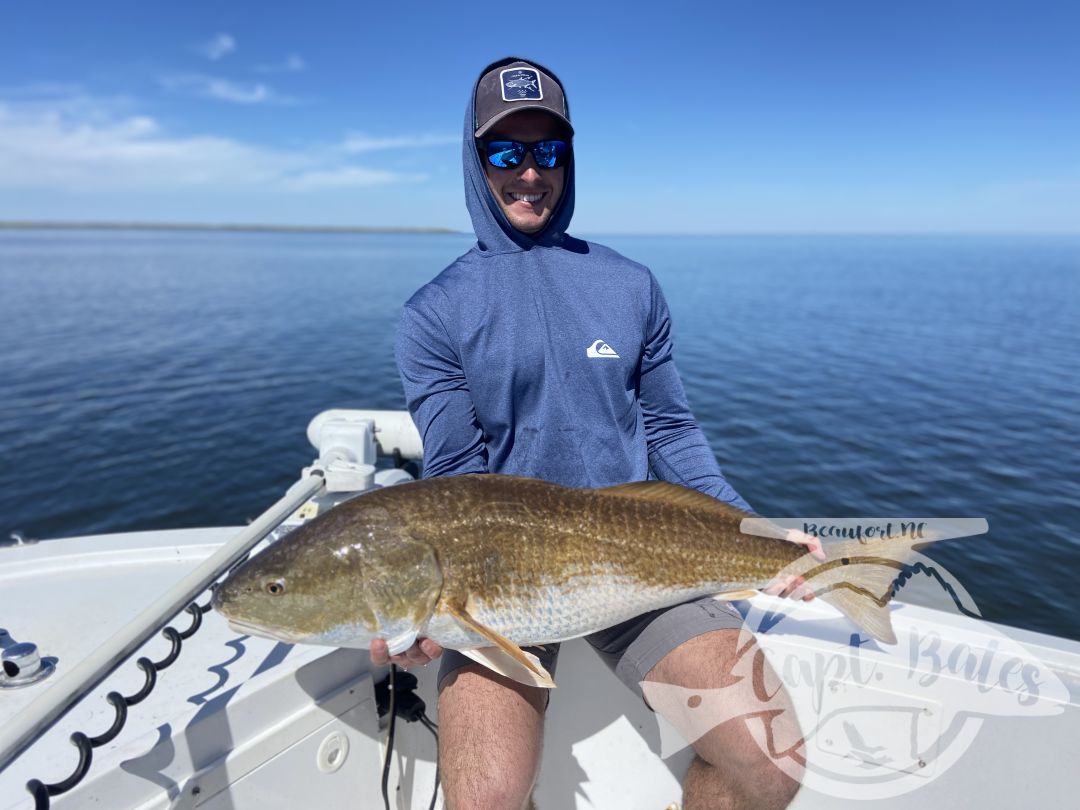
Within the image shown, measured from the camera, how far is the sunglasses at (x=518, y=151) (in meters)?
3.16

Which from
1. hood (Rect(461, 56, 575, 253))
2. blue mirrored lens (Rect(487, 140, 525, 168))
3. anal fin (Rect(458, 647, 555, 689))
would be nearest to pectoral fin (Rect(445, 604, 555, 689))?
anal fin (Rect(458, 647, 555, 689))

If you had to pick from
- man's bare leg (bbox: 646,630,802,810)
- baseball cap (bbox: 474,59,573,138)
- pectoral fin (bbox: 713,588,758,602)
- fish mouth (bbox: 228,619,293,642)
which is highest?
baseball cap (bbox: 474,59,573,138)

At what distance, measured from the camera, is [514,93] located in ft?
9.89

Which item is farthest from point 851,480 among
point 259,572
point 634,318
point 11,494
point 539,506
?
point 11,494

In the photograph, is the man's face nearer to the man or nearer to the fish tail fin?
the man

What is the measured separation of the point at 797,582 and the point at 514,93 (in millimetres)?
2649

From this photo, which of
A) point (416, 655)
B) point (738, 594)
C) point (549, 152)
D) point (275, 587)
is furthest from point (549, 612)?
point (549, 152)

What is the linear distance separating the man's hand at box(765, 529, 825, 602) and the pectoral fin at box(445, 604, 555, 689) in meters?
1.10

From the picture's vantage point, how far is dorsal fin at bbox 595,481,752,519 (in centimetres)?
268

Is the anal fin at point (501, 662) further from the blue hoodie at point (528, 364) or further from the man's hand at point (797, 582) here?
the man's hand at point (797, 582)

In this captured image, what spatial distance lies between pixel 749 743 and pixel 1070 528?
30.6ft

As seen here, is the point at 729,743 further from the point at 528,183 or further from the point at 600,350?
the point at 528,183

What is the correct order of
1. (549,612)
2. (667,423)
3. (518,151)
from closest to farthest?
(549,612), (518,151), (667,423)

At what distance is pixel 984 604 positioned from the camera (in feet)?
25.3
